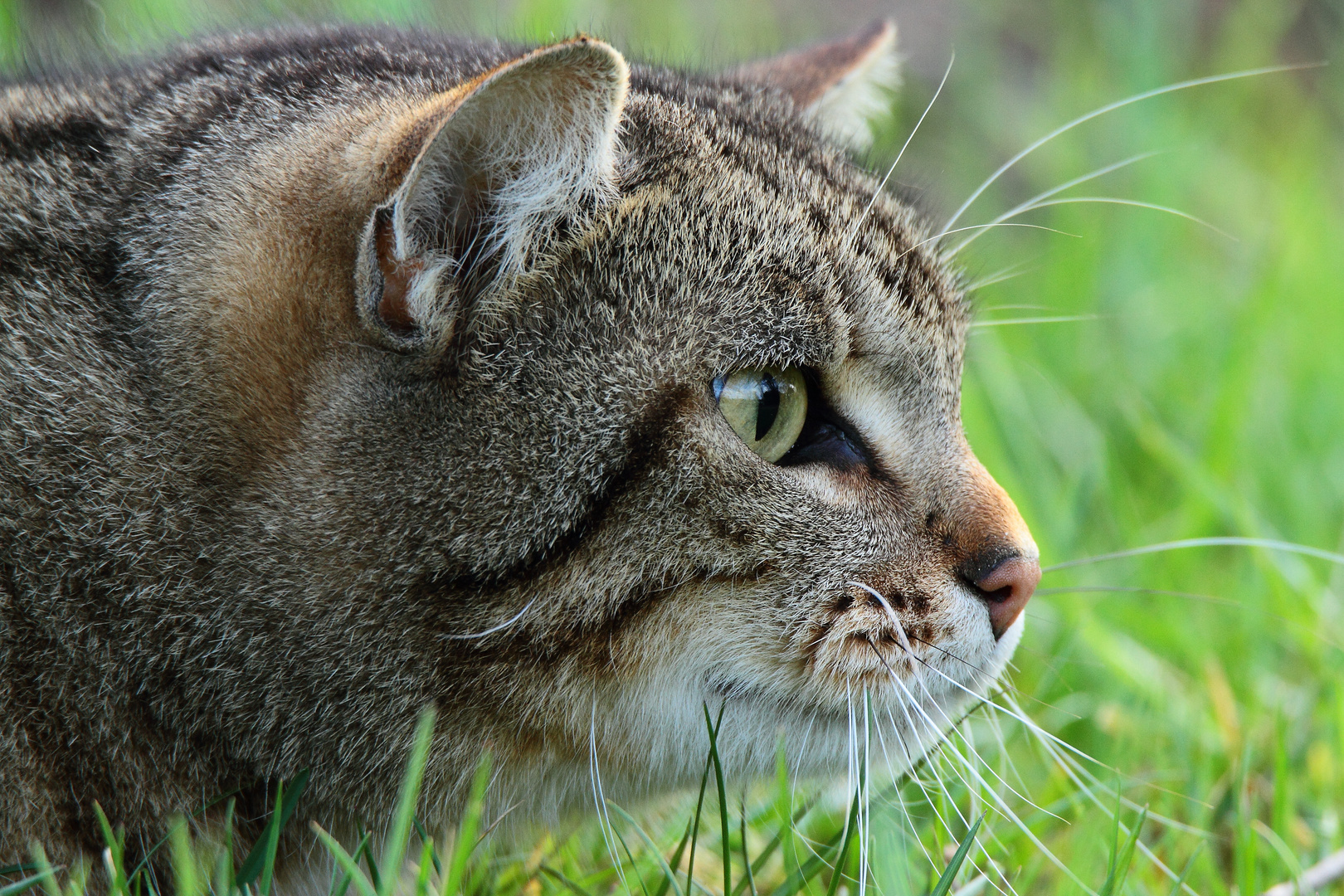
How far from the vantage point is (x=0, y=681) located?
6.16 ft

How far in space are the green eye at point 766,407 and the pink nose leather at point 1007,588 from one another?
417 mm

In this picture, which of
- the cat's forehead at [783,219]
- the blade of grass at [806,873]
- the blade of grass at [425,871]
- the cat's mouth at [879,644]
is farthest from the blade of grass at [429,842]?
the cat's forehead at [783,219]

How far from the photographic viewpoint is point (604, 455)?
1.91m

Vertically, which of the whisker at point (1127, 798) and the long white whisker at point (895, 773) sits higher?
the long white whisker at point (895, 773)

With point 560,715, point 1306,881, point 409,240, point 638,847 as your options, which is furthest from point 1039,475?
point 409,240

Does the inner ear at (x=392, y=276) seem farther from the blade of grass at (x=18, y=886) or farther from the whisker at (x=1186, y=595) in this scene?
the whisker at (x=1186, y=595)

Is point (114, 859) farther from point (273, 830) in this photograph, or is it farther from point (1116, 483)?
point (1116, 483)

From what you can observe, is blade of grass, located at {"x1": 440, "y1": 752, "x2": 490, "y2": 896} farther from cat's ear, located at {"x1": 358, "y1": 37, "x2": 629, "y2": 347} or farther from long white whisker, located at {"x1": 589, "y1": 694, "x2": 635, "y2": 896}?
cat's ear, located at {"x1": 358, "y1": 37, "x2": 629, "y2": 347}

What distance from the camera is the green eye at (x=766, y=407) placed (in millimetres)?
2018

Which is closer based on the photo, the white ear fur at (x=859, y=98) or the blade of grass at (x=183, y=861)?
the blade of grass at (x=183, y=861)

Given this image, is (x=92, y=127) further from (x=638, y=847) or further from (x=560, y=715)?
(x=638, y=847)

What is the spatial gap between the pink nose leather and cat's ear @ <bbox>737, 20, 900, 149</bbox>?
1.04 meters

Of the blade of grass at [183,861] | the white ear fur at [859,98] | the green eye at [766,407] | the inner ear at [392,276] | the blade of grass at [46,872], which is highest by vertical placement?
the white ear fur at [859,98]

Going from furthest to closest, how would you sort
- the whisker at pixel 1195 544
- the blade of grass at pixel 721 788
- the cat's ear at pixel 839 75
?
the cat's ear at pixel 839 75 → the whisker at pixel 1195 544 → the blade of grass at pixel 721 788
